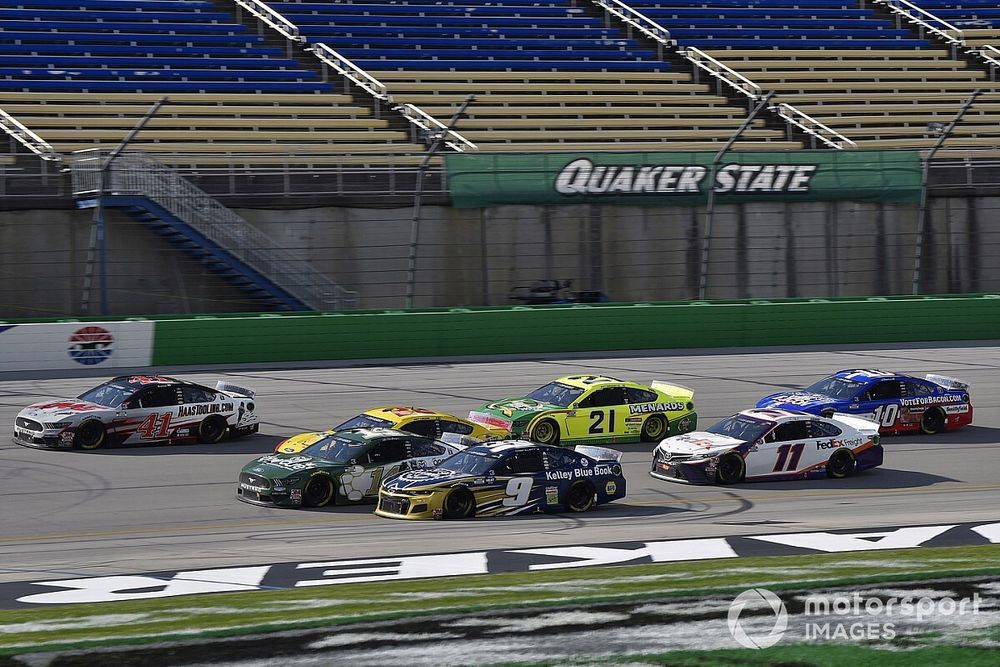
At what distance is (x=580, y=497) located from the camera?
1605cm

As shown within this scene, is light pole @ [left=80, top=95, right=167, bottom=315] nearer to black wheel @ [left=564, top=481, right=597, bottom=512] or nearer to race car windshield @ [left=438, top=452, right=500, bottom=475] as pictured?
race car windshield @ [left=438, top=452, right=500, bottom=475]

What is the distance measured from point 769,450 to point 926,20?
3961 cm

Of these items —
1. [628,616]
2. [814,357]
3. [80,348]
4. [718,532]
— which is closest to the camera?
[628,616]

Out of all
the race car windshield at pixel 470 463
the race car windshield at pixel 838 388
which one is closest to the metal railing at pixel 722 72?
the race car windshield at pixel 838 388

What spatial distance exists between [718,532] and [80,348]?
56.7 ft

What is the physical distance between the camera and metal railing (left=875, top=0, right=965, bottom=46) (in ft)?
167

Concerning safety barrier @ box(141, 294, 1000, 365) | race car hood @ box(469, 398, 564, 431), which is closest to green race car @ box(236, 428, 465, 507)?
race car hood @ box(469, 398, 564, 431)

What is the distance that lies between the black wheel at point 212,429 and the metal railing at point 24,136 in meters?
16.0

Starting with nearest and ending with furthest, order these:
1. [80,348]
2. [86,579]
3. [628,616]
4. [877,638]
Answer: [877,638] < [628,616] < [86,579] < [80,348]

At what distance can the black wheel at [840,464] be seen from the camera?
18141 millimetres

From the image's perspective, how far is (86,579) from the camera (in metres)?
12.0

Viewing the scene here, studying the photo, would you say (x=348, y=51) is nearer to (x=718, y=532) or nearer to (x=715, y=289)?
(x=715, y=289)

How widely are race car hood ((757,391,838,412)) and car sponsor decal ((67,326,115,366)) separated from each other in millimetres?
14092

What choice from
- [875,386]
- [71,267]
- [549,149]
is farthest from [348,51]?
[875,386]
